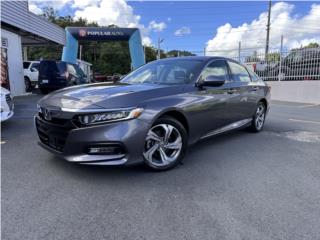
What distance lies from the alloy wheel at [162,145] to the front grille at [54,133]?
0.94 meters

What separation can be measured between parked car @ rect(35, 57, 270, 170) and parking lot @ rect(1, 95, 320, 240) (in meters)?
0.33

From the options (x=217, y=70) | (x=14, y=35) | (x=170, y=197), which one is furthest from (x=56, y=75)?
(x=170, y=197)

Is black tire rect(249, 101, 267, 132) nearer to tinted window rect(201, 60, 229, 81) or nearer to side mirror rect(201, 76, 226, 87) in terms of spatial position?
tinted window rect(201, 60, 229, 81)

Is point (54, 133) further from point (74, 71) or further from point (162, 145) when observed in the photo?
point (74, 71)

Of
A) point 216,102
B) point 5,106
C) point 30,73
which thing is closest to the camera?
point 216,102

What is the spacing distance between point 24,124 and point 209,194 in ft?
16.8

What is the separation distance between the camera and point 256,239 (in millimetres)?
2420

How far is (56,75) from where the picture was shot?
14.2 m

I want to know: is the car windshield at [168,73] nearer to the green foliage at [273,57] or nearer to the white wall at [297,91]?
the white wall at [297,91]

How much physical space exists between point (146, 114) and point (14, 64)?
12.2m

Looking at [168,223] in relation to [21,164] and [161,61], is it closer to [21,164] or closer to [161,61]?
[21,164]

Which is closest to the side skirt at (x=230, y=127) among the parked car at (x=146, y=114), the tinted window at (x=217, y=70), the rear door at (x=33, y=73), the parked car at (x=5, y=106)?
the parked car at (x=146, y=114)

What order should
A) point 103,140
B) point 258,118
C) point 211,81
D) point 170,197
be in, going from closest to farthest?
point 170,197 < point 103,140 < point 211,81 < point 258,118

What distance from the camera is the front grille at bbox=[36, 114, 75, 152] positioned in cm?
339
